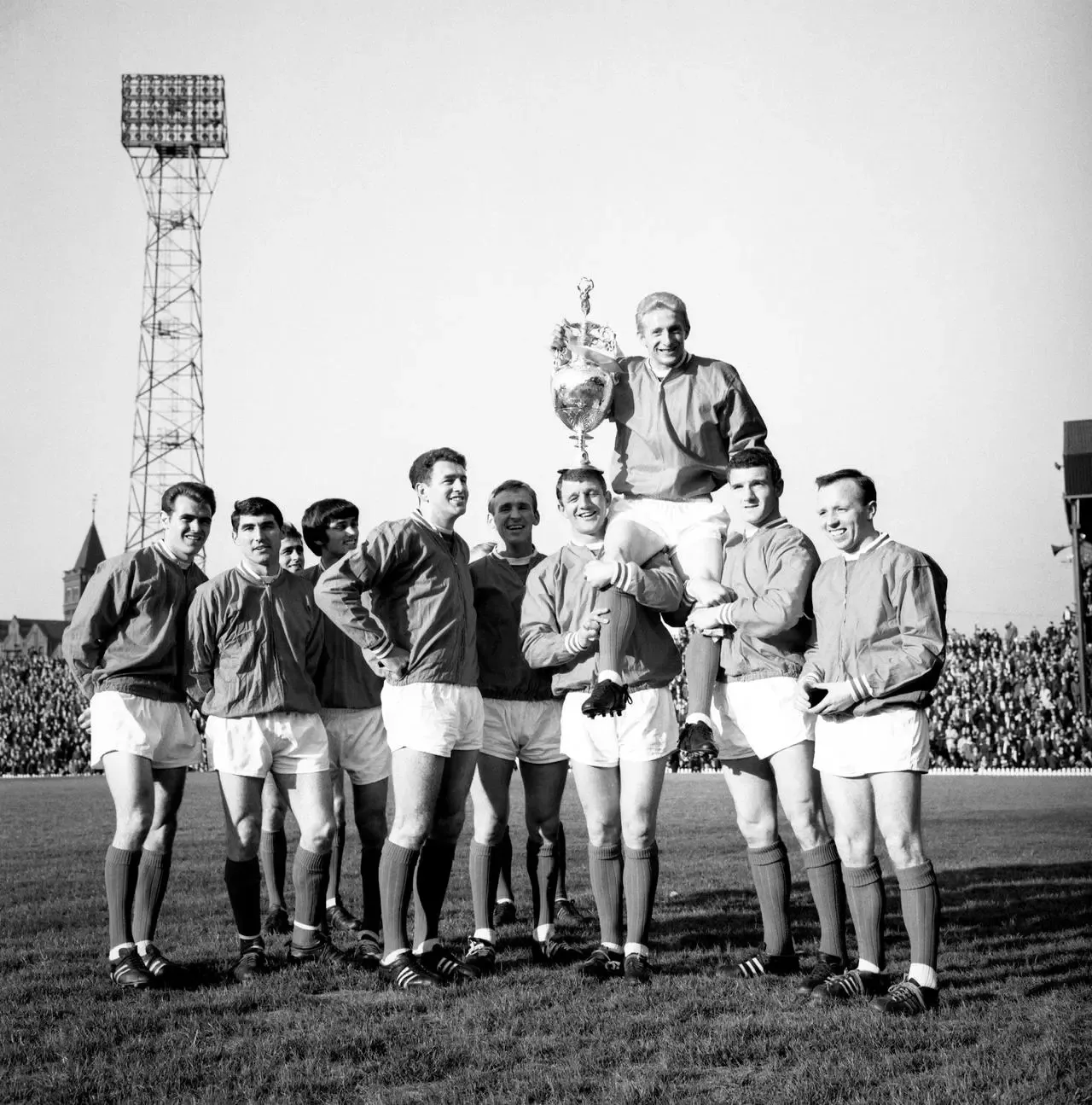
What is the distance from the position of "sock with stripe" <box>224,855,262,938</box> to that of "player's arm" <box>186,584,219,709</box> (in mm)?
992

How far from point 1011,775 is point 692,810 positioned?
13010 mm

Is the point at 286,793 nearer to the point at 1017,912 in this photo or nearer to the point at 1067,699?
the point at 1017,912

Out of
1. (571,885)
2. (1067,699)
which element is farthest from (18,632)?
(571,885)

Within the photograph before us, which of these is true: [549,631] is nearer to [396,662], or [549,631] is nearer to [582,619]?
[582,619]

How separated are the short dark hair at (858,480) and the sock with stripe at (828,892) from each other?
1712mm

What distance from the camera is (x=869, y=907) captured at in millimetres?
5402

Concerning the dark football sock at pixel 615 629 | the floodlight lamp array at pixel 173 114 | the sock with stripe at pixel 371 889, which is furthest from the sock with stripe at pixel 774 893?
the floodlight lamp array at pixel 173 114

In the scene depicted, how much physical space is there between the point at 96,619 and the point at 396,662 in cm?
164

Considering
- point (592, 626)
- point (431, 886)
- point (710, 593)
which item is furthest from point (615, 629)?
point (431, 886)

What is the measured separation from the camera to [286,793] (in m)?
6.63

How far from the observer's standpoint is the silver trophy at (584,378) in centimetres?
610

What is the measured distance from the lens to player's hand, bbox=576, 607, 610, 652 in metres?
5.88

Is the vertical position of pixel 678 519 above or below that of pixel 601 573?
above

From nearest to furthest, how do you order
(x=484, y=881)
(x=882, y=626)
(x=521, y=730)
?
(x=882, y=626), (x=484, y=881), (x=521, y=730)
